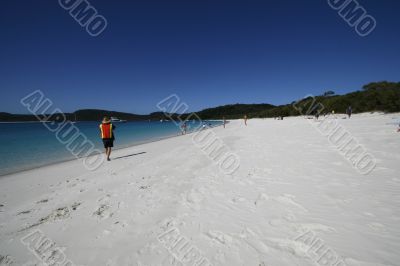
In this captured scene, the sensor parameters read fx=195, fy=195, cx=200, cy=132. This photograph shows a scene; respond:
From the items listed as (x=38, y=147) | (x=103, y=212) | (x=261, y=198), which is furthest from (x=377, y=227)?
(x=38, y=147)

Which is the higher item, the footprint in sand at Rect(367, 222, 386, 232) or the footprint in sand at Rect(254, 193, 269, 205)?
the footprint in sand at Rect(367, 222, 386, 232)

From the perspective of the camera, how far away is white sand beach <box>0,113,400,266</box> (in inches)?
103

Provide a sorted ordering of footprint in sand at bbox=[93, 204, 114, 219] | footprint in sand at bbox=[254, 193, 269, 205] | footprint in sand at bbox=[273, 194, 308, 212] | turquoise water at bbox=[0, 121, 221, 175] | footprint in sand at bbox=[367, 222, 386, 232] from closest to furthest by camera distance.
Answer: footprint in sand at bbox=[367, 222, 386, 232] < footprint in sand at bbox=[273, 194, 308, 212] < footprint in sand at bbox=[93, 204, 114, 219] < footprint in sand at bbox=[254, 193, 269, 205] < turquoise water at bbox=[0, 121, 221, 175]

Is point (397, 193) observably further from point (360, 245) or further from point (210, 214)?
point (210, 214)

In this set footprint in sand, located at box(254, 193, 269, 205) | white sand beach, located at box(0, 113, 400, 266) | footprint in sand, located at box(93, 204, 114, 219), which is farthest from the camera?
footprint in sand, located at box(254, 193, 269, 205)

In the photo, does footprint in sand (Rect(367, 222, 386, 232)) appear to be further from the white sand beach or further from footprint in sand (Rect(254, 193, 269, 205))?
footprint in sand (Rect(254, 193, 269, 205))

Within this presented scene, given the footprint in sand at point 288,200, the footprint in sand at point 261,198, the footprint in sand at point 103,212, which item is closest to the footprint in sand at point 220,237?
the footprint in sand at point 261,198

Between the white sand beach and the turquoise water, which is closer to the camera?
the white sand beach

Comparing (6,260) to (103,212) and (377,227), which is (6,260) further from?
(377,227)

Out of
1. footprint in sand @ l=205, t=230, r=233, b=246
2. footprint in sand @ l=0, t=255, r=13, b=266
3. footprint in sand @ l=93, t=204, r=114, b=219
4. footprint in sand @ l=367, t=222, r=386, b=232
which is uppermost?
footprint in sand @ l=367, t=222, r=386, b=232

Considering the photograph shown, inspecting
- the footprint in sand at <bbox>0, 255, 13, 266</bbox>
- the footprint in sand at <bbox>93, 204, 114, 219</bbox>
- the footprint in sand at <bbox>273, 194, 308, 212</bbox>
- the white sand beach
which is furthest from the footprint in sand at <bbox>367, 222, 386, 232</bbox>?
the footprint in sand at <bbox>0, 255, 13, 266</bbox>

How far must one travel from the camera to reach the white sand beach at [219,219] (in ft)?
8.55

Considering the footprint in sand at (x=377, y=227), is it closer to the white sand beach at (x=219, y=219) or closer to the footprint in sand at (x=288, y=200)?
the white sand beach at (x=219, y=219)

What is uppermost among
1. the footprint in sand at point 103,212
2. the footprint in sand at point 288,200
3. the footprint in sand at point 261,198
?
the footprint in sand at point 288,200
